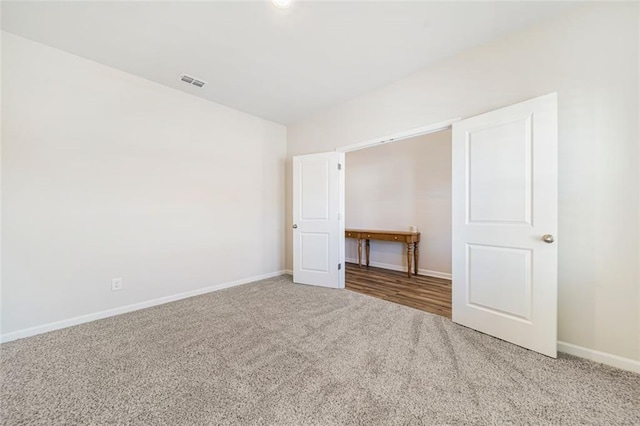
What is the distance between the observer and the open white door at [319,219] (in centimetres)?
362

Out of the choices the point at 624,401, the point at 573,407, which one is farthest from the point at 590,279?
the point at 573,407

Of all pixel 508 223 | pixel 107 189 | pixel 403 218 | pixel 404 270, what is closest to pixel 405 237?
pixel 403 218

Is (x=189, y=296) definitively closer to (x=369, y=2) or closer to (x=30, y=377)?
(x=30, y=377)

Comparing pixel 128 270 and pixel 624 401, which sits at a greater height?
pixel 128 270

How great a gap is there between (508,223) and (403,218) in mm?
2635

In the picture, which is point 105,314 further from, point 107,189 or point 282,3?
point 282,3

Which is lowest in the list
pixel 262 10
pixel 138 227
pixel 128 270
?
pixel 128 270

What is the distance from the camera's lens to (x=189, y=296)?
319 cm

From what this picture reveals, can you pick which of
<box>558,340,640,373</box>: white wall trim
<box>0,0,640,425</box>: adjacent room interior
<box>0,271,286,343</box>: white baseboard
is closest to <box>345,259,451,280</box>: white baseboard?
<box>0,0,640,425</box>: adjacent room interior

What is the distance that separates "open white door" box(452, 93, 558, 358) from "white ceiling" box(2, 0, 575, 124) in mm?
809

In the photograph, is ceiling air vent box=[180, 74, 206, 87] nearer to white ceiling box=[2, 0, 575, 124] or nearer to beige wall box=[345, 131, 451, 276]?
white ceiling box=[2, 0, 575, 124]

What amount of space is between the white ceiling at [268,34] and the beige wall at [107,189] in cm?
34

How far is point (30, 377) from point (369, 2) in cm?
360

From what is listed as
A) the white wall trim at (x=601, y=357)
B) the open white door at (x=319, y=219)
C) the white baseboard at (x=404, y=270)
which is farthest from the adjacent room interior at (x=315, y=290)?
the white baseboard at (x=404, y=270)
